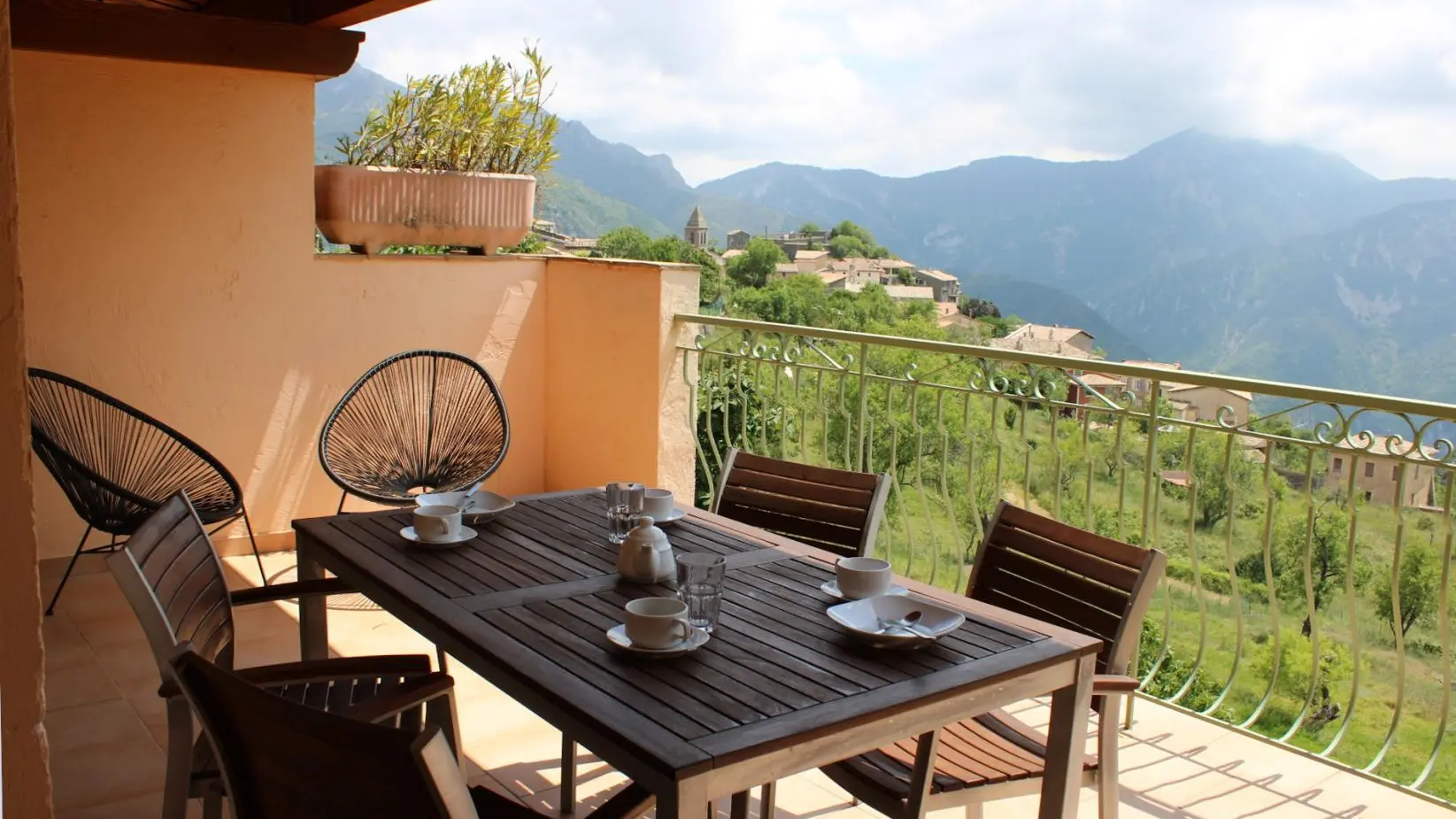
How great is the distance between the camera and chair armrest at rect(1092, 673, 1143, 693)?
1.74 m

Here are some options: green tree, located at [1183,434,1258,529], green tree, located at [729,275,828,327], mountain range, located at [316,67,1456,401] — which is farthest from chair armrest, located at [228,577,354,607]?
green tree, located at [729,275,828,327]

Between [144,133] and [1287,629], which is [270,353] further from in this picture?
[1287,629]

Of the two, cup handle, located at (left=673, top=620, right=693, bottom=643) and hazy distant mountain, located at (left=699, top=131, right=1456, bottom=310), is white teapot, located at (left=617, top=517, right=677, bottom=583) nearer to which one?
cup handle, located at (left=673, top=620, right=693, bottom=643)

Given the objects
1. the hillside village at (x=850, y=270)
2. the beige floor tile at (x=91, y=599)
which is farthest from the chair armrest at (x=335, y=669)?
the hillside village at (x=850, y=270)

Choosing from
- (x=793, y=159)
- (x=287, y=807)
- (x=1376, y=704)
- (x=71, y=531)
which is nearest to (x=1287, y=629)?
(x=1376, y=704)

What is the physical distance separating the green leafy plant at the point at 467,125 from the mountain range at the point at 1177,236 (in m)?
12.5

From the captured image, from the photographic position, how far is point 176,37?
3.95 meters

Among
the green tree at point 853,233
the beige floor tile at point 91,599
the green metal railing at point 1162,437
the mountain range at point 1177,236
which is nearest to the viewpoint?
the green metal railing at point 1162,437

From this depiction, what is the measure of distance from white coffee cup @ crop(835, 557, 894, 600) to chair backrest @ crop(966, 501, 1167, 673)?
1.37 feet

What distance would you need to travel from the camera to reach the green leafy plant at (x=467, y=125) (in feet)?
15.1

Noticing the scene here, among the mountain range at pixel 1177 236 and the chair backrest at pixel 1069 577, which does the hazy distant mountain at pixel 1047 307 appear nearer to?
the mountain range at pixel 1177 236

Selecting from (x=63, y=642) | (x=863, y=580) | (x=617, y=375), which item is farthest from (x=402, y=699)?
(x=617, y=375)

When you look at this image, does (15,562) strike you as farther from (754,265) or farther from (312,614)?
(754,265)

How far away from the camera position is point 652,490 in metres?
2.42
